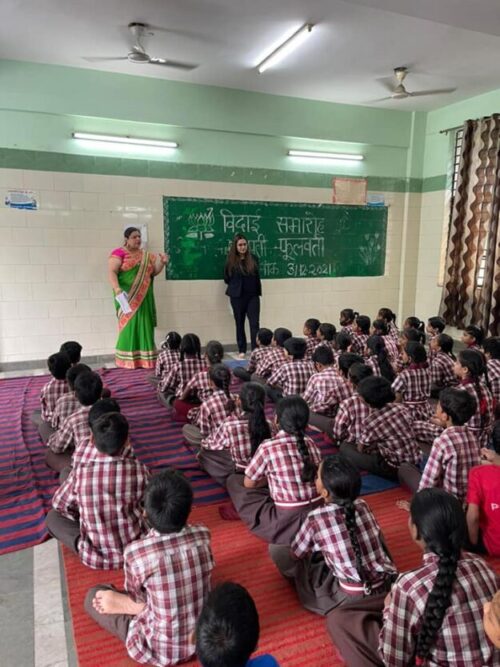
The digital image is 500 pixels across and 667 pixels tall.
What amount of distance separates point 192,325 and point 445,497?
505cm

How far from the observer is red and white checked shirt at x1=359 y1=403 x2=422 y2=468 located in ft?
9.50

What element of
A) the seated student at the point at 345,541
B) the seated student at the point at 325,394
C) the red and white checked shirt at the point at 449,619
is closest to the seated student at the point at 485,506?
the seated student at the point at 345,541

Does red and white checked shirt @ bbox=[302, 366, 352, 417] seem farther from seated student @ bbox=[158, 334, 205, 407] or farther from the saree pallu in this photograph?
the saree pallu

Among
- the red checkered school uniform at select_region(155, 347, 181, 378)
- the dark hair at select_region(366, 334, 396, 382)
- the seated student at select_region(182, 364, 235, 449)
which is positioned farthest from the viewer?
the red checkered school uniform at select_region(155, 347, 181, 378)

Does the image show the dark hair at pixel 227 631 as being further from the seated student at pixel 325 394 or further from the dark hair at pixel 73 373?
the seated student at pixel 325 394

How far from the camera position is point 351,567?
1661 mm

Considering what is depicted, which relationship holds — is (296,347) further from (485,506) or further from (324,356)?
(485,506)

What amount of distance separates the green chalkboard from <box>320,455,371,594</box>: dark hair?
4.72 meters

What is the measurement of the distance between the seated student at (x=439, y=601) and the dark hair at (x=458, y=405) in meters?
1.00

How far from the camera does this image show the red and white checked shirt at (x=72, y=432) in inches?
106

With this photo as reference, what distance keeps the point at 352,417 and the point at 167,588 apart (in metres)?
1.86

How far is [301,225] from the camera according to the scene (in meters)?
6.66

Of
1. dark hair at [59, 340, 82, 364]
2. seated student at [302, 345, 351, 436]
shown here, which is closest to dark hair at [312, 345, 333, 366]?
seated student at [302, 345, 351, 436]

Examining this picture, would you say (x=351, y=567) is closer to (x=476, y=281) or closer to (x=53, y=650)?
(x=53, y=650)
